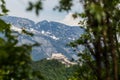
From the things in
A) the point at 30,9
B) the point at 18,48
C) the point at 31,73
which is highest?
the point at 30,9

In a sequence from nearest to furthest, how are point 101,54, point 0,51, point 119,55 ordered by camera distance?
point 0,51, point 101,54, point 119,55

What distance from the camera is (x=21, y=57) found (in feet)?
33.2

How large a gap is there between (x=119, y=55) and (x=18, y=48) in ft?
75.6

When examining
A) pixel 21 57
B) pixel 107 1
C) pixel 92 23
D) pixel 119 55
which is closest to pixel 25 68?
pixel 21 57

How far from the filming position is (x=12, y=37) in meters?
10.7

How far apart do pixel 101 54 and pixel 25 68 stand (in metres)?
3.12

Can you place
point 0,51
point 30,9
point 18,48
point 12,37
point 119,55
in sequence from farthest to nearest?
point 119,55, point 30,9, point 12,37, point 18,48, point 0,51

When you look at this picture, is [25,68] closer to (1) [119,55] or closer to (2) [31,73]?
(2) [31,73]

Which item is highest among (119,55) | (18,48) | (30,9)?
(30,9)

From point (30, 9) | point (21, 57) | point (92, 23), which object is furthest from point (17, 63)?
point (92, 23)

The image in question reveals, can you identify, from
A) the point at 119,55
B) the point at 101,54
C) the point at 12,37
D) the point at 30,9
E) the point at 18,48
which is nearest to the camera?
the point at 18,48

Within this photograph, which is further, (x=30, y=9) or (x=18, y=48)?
(x=30, y=9)

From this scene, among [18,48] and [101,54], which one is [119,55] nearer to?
[101,54]

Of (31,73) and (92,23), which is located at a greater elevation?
(92,23)
